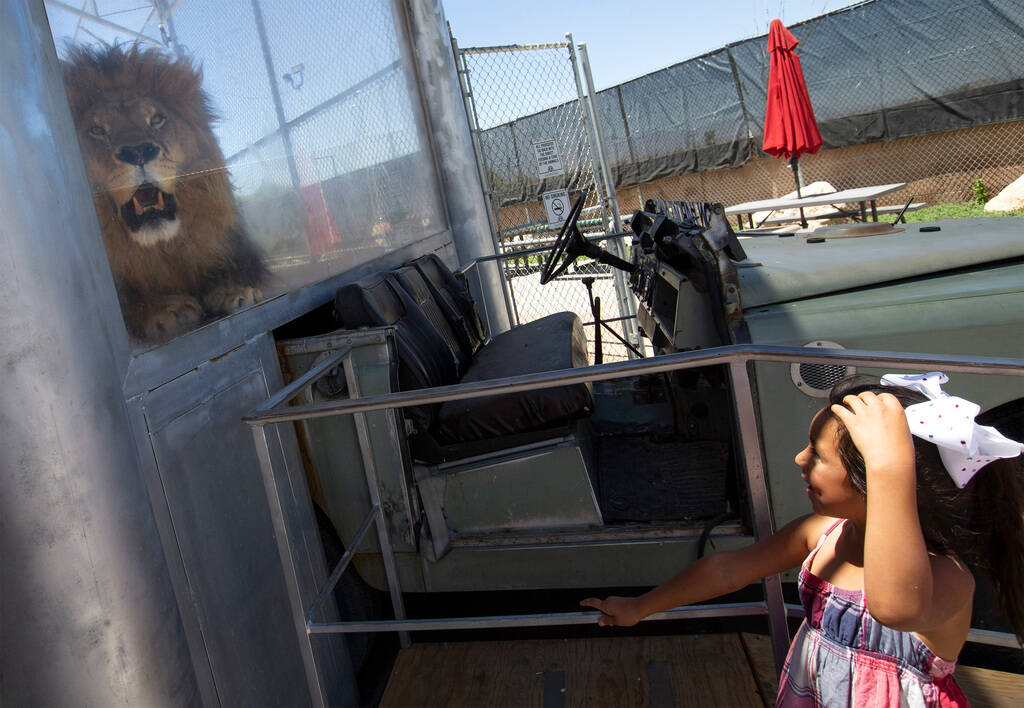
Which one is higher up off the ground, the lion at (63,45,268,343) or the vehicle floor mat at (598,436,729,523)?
the lion at (63,45,268,343)

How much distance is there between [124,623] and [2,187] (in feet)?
3.33

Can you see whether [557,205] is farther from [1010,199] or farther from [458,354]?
[1010,199]

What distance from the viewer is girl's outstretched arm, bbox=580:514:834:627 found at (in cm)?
175

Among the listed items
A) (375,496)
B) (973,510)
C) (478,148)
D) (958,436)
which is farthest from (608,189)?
(958,436)

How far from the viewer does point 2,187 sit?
1.64m

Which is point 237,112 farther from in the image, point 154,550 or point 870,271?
point 870,271

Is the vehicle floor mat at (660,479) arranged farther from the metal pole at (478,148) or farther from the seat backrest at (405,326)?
the metal pole at (478,148)

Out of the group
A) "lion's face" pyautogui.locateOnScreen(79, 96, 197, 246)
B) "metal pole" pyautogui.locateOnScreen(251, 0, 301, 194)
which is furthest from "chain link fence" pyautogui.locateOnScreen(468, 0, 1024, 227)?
"lion's face" pyautogui.locateOnScreen(79, 96, 197, 246)

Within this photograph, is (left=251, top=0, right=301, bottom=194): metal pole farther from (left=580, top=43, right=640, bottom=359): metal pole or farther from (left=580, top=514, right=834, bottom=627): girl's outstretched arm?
(left=580, top=43, right=640, bottom=359): metal pole

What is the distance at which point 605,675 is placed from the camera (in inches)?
100

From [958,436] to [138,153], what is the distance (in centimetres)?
212

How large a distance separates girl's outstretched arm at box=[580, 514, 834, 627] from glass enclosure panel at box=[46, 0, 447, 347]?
58.4 inches

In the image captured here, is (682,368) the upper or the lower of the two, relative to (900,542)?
upper

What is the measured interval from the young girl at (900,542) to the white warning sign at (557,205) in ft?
17.5
